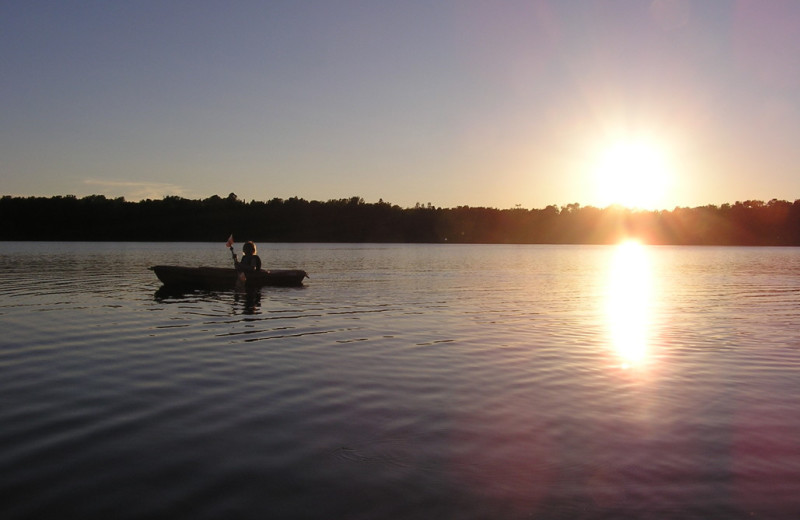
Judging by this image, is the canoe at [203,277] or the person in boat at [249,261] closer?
the canoe at [203,277]

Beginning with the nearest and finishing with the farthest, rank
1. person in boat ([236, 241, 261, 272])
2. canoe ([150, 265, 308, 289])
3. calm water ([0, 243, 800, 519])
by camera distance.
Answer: calm water ([0, 243, 800, 519]) → canoe ([150, 265, 308, 289]) → person in boat ([236, 241, 261, 272])

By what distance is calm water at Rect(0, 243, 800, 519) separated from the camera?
261 inches

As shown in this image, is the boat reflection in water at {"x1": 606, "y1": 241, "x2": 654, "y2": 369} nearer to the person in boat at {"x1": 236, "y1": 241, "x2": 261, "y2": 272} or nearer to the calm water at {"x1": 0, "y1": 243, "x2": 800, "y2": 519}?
the calm water at {"x1": 0, "y1": 243, "x2": 800, "y2": 519}

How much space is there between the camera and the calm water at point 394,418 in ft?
21.7

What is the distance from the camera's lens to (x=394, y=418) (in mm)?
9516

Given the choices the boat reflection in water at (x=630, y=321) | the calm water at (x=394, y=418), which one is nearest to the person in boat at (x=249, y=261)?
the calm water at (x=394, y=418)

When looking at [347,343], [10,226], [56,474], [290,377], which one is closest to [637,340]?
[347,343]

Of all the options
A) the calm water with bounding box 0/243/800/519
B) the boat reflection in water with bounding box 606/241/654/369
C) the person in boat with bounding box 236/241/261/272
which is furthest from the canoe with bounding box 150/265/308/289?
the boat reflection in water with bounding box 606/241/654/369

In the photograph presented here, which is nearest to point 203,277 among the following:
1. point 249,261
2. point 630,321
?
point 249,261

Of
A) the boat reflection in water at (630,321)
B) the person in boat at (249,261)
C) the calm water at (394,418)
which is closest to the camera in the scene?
the calm water at (394,418)

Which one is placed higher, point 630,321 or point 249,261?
point 249,261

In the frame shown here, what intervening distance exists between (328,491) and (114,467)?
105 inches

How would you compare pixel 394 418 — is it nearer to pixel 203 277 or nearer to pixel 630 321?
pixel 630 321

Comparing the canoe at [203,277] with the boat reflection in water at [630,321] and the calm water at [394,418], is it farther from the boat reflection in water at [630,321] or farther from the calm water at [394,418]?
the boat reflection in water at [630,321]
